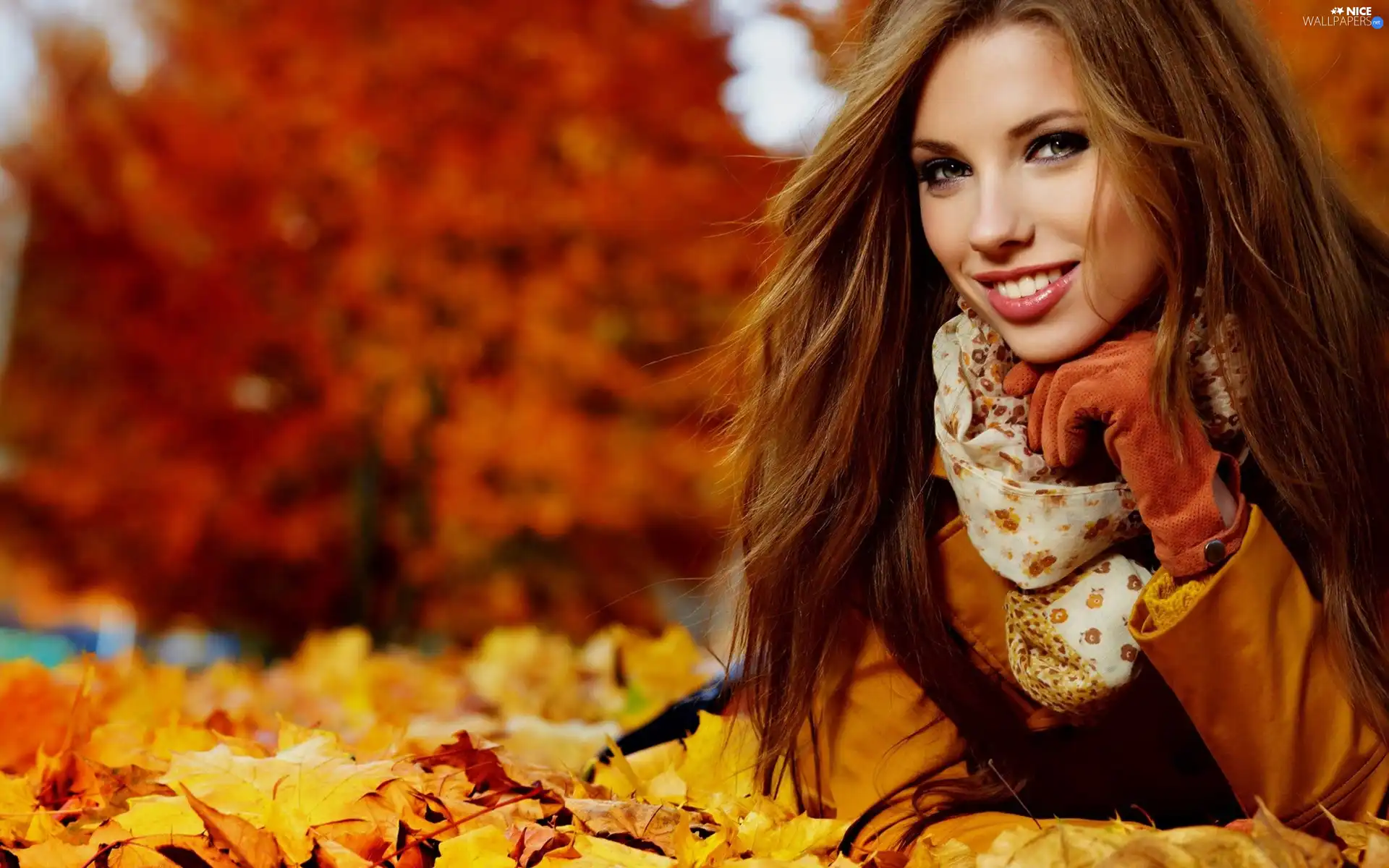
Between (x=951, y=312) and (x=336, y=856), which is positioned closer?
(x=336, y=856)

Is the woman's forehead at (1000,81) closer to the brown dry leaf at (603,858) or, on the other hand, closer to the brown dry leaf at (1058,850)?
the brown dry leaf at (1058,850)

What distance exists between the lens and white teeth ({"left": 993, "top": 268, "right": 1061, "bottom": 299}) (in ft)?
5.23

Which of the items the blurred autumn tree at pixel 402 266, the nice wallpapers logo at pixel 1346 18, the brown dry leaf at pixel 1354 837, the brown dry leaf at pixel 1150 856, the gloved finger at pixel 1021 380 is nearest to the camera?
the brown dry leaf at pixel 1150 856

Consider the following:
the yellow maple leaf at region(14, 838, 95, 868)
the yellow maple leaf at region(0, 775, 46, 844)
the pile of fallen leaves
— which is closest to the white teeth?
the pile of fallen leaves

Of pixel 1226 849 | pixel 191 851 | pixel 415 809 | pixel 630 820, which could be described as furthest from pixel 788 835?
pixel 191 851

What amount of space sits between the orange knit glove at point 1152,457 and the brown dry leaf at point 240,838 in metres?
0.98

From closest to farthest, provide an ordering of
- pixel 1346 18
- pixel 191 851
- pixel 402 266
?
1. pixel 191 851
2. pixel 1346 18
3. pixel 402 266

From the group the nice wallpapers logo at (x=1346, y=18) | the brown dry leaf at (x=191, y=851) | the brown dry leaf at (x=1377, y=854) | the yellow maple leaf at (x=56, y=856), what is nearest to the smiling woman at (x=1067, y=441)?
the brown dry leaf at (x=1377, y=854)

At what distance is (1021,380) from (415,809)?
0.90m

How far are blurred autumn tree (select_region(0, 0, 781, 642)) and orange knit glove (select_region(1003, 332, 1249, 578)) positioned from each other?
4.03 meters

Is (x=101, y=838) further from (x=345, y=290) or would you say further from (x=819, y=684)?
(x=345, y=290)

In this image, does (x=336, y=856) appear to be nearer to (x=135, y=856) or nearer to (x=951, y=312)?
(x=135, y=856)

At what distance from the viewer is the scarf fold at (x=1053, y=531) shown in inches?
61.4

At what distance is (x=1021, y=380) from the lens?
1646 mm
